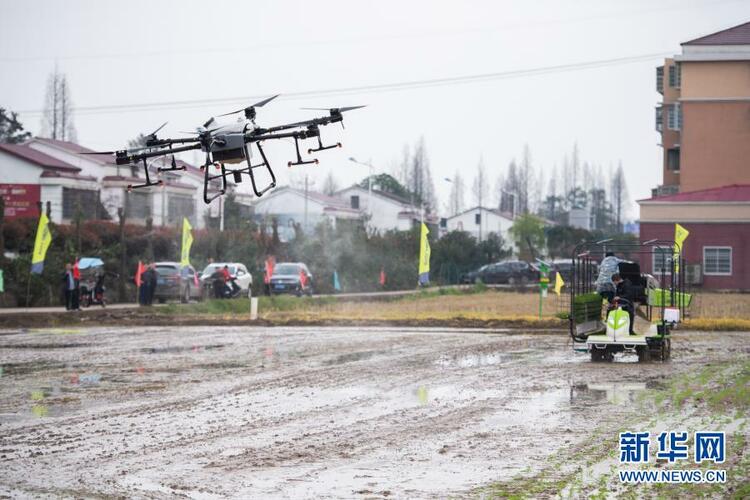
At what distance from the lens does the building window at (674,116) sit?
210ft

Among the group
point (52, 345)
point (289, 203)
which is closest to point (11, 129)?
point (289, 203)

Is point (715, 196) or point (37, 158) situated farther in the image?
point (37, 158)

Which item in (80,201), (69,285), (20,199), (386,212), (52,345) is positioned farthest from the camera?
(386,212)

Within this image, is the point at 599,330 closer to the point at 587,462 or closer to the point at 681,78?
the point at 587,462

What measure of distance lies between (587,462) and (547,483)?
1175 millimetres

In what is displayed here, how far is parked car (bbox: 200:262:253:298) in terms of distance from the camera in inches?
1818

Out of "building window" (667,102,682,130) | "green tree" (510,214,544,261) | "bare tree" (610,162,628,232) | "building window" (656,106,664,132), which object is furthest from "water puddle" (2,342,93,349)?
"bare tree" (610,162,628,232)

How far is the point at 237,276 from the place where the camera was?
4784cm

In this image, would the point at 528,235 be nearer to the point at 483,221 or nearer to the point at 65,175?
the point at 483,221

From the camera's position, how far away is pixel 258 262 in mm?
54281

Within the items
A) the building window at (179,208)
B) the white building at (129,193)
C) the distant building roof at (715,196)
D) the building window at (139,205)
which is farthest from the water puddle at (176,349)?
the building window at (179,208)

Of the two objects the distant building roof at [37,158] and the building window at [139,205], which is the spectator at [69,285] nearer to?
the distant building roof at [37,158]

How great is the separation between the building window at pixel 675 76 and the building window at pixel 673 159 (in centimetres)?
393

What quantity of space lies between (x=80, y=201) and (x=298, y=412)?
156ft
